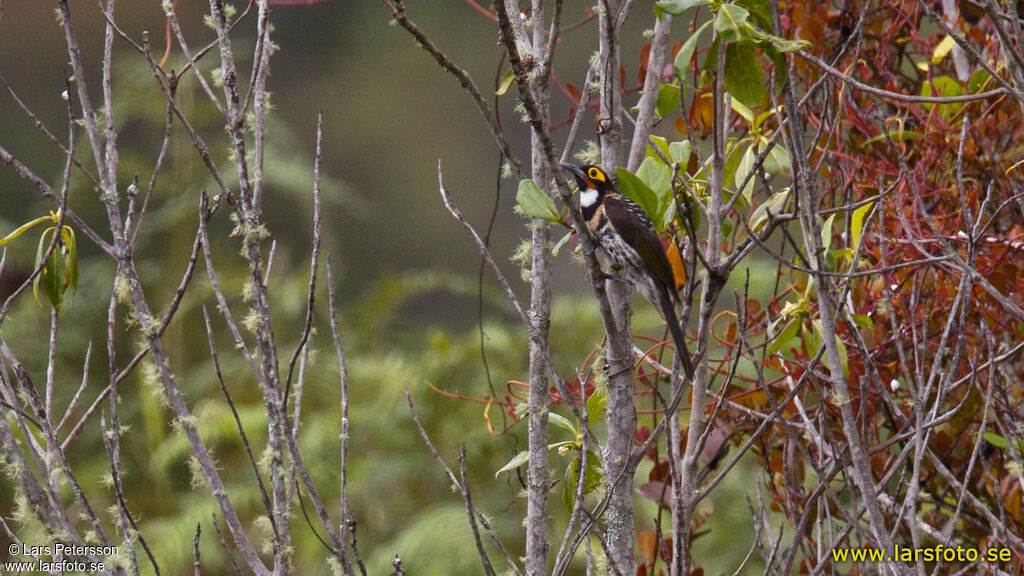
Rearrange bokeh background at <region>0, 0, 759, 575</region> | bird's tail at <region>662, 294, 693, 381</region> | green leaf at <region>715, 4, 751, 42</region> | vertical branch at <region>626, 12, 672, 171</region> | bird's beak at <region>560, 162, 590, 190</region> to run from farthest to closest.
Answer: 1. bokeh background at <region>0, 0, 759, 575</region>
2. bird's beak at <region>560, 162, 590, 190</region>
3. vertical branch at <region>626, 12, 672, 171</region>
4. bird's tail at <region>662, 294, 693, 381</region>
5. green leaf at <region>715, 4, 751, 42</region>

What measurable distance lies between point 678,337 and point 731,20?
1.45 ft

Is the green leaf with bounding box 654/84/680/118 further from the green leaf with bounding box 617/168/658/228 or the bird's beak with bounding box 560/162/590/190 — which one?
the bird's beak with bounding box 560/162/590/190

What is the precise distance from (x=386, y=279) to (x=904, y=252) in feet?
9.58

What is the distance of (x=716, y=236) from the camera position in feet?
3.88

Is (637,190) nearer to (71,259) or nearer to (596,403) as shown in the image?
(596,403)

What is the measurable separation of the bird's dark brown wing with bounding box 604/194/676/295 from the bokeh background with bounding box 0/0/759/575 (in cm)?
66

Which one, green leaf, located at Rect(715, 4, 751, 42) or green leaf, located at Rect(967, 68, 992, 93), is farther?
green leaf, located at Rect(967, 68, 992, 93)

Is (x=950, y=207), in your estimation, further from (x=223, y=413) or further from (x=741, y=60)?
(x=223, y=413)

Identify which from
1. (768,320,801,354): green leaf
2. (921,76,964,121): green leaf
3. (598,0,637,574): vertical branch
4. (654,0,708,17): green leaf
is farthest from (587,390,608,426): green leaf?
(921,76,964,121): green leaf

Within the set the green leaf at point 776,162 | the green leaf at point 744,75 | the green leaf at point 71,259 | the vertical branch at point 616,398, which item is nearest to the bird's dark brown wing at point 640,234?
the green leaf at point 776,162

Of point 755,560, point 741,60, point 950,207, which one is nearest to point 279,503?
point 741,60

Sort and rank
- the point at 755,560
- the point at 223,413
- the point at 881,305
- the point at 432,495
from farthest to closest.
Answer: the point at 432,495 → the point at 223,413 → the point at 755,560 → the point at 881,305

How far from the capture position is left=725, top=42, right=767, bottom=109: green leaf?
1.12m

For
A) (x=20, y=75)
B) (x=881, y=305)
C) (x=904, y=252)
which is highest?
(x=20, y=75)
